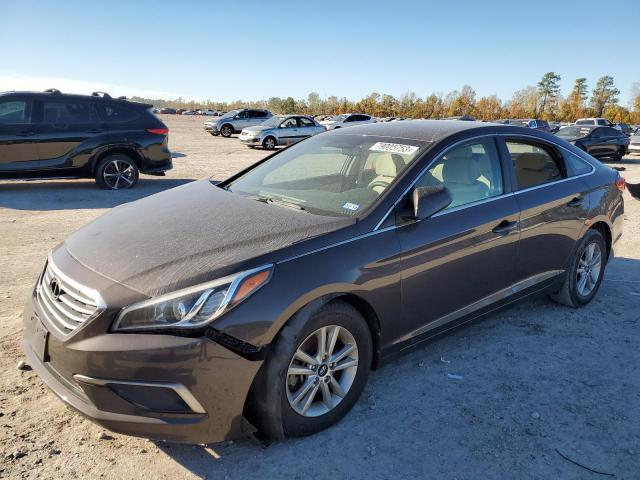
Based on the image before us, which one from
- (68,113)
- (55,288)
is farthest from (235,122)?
(55,288)

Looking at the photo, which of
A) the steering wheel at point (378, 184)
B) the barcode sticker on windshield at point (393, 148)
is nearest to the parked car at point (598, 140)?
the barcode sticker on windshield at point (393, 148)

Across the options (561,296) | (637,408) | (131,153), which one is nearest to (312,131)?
(131,153)

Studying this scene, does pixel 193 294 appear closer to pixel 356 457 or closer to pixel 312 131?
pixel 356 457

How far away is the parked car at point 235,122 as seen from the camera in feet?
104

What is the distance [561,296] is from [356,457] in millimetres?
2854

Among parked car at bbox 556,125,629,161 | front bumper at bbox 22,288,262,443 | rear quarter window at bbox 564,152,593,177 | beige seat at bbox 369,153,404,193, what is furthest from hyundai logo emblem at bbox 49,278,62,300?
parked car at bbox 556,125,629,161

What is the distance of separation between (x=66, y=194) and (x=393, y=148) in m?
8.21

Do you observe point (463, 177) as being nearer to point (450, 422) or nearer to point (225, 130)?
point (450, 422)

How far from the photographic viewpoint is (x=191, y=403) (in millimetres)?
2408

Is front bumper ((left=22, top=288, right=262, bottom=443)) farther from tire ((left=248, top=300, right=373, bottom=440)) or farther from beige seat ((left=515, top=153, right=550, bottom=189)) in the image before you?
beige seat ((left=515, top=153, right=550, bottom=189))

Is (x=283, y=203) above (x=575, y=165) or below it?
below

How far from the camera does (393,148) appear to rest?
3.72 m

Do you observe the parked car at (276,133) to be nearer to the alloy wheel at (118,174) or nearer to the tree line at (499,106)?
the alloy wheel at (118,174)

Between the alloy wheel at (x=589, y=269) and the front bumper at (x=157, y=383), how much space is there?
3.50 meters
